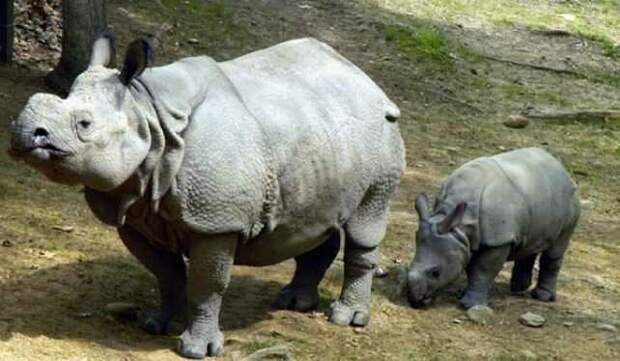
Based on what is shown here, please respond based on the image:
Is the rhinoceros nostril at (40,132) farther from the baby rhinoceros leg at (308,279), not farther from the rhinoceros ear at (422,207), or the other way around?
the rhinoceros ear at (422,207)

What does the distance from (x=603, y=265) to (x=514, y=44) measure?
814cm

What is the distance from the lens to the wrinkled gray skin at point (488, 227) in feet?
26.4

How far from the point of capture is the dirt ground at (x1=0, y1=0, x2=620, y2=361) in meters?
7.06

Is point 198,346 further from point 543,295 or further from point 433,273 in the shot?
point 543,295

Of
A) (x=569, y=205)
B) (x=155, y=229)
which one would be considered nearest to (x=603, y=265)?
(x=569, y=205)

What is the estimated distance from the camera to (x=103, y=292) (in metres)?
7.46

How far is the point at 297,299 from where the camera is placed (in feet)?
24.8

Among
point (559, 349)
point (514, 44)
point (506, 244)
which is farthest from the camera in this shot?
point (514, 44)

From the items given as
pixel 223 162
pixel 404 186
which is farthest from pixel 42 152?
pixel 404 186

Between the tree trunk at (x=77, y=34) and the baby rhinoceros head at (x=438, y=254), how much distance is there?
4122mm

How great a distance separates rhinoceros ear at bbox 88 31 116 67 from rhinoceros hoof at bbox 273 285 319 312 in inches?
78.7

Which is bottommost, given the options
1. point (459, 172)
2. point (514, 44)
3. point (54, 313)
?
point (514, 44)

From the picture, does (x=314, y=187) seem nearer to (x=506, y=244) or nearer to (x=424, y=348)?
(x=424, y=348)

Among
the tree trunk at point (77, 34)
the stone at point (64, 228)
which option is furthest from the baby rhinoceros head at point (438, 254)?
the tree trunk at point (77, 34)
